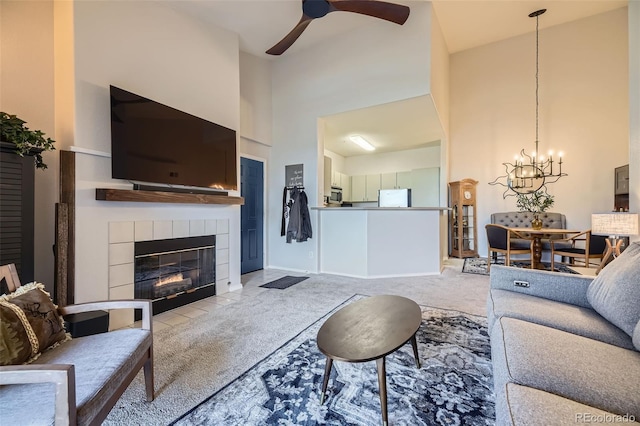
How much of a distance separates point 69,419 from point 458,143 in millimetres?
7208

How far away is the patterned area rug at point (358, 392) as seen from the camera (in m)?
1.36

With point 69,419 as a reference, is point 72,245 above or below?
above

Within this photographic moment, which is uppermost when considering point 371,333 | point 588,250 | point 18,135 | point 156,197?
point 18,135

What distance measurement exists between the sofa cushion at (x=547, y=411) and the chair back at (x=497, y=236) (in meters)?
4.26

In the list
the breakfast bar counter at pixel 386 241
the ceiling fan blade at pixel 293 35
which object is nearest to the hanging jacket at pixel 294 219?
the breakfast bar counter at pixel 386 241

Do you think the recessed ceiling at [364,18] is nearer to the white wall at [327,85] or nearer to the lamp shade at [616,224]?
the white wall at [327,85]

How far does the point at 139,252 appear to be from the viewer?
8.85ft

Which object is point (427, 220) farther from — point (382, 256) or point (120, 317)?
point (120, 317)

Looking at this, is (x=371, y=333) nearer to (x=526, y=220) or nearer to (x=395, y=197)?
(x=526, y=220)

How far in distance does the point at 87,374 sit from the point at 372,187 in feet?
23.1

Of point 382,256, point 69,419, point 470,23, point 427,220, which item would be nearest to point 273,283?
→ point 382,256

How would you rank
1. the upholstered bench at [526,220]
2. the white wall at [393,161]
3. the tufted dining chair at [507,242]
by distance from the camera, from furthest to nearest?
the white wall at [393,161]
the upholstered bench at [526,220]
the tufted dining chair at [507,242]

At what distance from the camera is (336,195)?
6.99m

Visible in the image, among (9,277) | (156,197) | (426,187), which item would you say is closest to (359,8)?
(156,197)
